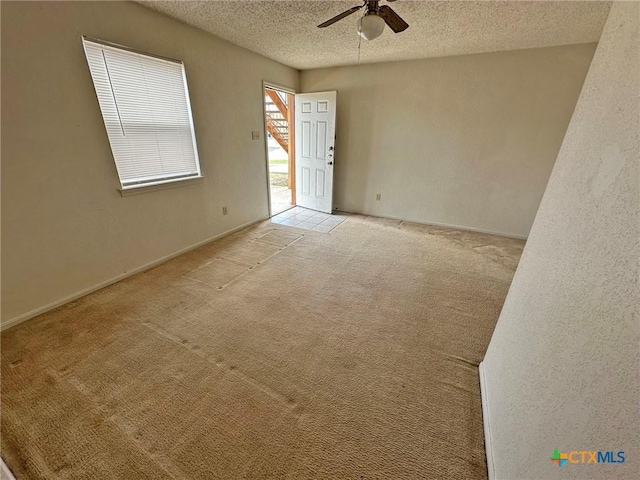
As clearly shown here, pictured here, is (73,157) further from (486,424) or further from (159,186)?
(486,424)

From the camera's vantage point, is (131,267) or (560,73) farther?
(560,73)

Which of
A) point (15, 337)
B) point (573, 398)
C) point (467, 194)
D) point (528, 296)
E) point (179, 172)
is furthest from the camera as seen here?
point (467, 194)

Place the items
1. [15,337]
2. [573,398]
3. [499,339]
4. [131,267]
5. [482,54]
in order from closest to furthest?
[573,398] → [499,339] → [15,337] → [131,267] → [482,54]

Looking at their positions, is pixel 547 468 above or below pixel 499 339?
above

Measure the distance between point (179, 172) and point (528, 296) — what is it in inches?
125

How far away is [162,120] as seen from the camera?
2670 mm

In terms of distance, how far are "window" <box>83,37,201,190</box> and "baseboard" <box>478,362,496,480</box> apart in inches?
123

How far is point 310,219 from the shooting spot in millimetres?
4441

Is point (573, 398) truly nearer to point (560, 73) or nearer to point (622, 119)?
point (622, 119)

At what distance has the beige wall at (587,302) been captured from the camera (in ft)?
1.96

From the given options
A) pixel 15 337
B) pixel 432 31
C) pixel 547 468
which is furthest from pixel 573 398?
pixel 432 31

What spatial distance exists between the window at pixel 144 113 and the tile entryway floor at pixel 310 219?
1659mm

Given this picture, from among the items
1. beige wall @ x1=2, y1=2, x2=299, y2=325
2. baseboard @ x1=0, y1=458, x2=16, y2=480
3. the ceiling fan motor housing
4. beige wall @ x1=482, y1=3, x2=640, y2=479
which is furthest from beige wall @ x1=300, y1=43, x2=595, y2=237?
baseboard @ x1=0, y1=458, x2=16, y2=480

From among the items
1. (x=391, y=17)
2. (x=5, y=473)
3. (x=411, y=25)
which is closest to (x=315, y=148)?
(x=411, y=25)
